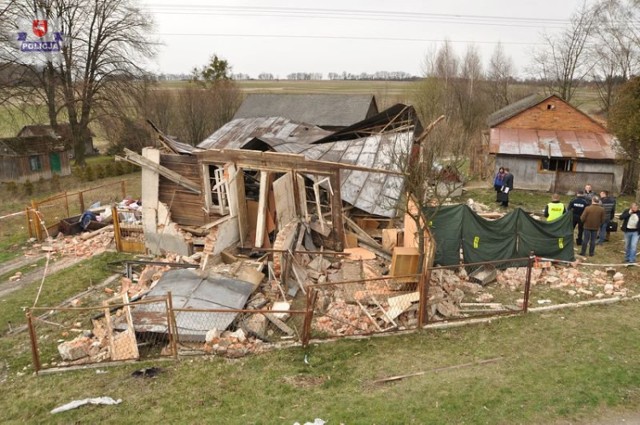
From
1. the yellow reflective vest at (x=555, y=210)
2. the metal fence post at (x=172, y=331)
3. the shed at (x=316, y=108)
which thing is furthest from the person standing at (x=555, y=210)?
the shed at (x=316, y=108)

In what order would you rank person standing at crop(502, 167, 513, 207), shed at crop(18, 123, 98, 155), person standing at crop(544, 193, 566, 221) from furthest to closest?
shed at crop(18, 123, 98, 155)
person standing at crop(502, 167, 513, 207)
person standing at crop(544, 193, 566, 221)

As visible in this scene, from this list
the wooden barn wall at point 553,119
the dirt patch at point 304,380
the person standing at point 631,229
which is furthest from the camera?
the wooden barn wall at point 553,119

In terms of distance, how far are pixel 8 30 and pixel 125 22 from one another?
815 cm

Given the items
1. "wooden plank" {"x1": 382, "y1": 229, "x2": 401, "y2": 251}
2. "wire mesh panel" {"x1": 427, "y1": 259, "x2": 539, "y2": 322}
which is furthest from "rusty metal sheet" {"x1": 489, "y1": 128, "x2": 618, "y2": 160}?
"wooden plank" {"x1": 382, "y1": 229, "x2": 401, "y2": 251}

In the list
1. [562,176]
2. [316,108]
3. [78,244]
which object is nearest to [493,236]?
[78,244]

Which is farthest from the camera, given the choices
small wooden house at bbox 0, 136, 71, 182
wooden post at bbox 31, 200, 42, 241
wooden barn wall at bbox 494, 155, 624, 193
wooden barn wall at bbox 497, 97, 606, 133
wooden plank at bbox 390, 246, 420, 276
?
small wooden house at bbox 0, 136, 71, 182

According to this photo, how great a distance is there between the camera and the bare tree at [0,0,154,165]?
28000 millimetres

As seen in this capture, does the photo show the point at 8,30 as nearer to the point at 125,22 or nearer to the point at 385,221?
the point at 125,22

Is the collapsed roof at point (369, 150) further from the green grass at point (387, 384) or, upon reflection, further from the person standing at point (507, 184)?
the green grass at point (387, 384)

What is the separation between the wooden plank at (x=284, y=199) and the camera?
39.2ft

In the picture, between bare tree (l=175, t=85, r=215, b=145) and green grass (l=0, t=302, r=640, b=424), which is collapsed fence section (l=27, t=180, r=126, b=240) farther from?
bare tree (l=175, t=85, r=215, b=145)

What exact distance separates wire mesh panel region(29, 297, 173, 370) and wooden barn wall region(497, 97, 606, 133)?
22.2m

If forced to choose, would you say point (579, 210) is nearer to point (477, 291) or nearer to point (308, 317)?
point (477, 291)

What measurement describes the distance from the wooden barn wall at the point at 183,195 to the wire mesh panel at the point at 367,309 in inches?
207
